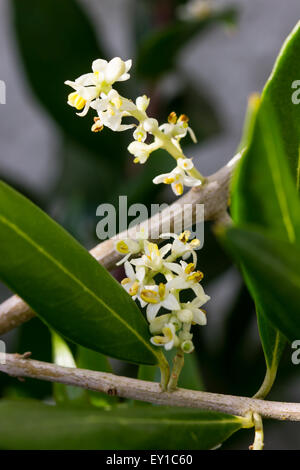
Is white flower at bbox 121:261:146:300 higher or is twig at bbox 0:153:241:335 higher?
twig at bbox 0:153:241:335

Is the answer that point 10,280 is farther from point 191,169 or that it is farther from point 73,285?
point 191,169

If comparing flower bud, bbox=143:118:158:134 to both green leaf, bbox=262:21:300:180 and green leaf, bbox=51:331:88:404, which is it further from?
green leaf, bbox=51:331:88:404

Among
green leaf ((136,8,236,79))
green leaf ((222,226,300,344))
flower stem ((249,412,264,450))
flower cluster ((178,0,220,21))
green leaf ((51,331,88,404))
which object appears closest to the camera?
green leaf ((222,226,300,344))

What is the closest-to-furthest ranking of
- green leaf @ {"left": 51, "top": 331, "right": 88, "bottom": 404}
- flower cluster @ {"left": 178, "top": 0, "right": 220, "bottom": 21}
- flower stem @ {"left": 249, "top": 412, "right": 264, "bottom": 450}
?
flower stem @ {"left": 249, "top": 412, "right": 264, "bottom": 450}, green leaf @ {"left": 51, "top": 331, "right": 88, "bottom": 404}, flower cluster @ {"left": 178, "top": 0, "right": 220, "bottom": 21}

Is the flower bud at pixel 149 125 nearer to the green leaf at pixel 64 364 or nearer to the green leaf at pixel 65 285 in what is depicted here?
the green leaf at pixel 65 285

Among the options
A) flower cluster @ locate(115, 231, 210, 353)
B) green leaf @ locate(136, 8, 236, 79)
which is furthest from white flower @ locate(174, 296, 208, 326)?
green leaf @ locate(136, 8, 236, 79)
